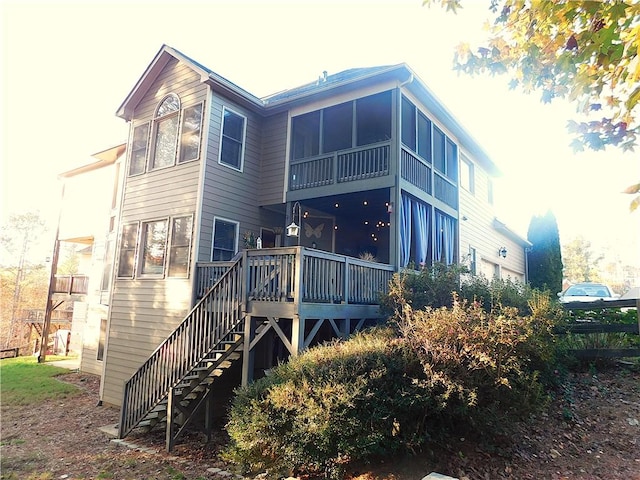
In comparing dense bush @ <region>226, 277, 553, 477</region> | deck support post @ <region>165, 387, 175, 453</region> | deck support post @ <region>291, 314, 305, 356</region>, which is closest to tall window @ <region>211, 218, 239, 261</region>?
→ deck support post @ <region>165, 387, 175, 453</region>

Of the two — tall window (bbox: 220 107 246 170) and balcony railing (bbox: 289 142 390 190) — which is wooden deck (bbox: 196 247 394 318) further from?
tall window (bbox: 220 107 246 170)

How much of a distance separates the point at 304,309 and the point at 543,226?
15875mm

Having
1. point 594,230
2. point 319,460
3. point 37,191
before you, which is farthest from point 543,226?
point 594,230

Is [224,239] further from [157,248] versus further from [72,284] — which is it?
[72,284]

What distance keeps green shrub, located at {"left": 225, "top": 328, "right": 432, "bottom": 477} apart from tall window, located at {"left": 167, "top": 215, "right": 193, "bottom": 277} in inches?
230

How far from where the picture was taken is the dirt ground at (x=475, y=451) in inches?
202

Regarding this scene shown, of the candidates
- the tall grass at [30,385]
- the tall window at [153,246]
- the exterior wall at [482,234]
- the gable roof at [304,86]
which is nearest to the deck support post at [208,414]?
the tall window at [153,246]

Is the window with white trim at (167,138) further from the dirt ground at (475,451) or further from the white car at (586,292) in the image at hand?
the white car at (586,292)

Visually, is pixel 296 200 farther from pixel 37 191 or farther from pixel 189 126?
pixel 37 191

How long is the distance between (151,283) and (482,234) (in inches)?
492

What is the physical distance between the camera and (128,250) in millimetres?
12406

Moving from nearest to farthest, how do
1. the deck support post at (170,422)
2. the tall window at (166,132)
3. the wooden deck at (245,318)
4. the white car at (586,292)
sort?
the wooden deck at (245,318) → the deck support post at (170,422) → the tall window at (166,132) → the white car at (586,292)

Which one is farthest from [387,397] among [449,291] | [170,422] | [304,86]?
[304,86]

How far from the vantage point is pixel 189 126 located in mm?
11586
